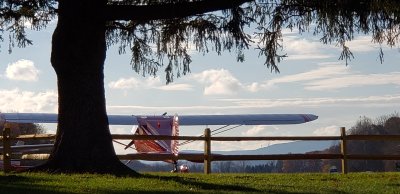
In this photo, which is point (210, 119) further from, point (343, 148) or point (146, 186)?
point (146, 186)

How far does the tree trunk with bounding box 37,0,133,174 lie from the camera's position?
16031 mm

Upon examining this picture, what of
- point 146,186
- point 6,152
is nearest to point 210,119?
point 6,152

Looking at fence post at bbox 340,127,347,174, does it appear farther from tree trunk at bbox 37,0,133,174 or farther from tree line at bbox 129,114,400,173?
tree line at bbox 129,114,400,173

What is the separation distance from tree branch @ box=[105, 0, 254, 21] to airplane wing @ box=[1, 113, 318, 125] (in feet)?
66.8

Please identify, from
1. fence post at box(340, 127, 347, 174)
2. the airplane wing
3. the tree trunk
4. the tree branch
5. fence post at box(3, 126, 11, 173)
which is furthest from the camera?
the airplane wing

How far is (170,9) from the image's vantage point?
1620 cm

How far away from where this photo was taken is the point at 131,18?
16.6 meters

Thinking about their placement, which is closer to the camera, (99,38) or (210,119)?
(99,38)

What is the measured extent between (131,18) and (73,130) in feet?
8.14

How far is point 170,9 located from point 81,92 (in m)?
2.35

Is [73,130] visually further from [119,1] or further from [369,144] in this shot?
[369,144]

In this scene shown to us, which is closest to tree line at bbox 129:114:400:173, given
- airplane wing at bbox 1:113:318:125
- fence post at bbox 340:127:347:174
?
airplane wing at bbox 1:113:318:125

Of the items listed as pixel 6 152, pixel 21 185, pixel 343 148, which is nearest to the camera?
pixel 21 185

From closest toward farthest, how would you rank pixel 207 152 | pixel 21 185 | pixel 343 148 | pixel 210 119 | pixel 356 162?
pixel 21 185 → pixel 207 152 → pixel 343 148 → pixel 210 119 → pixel 356 162
